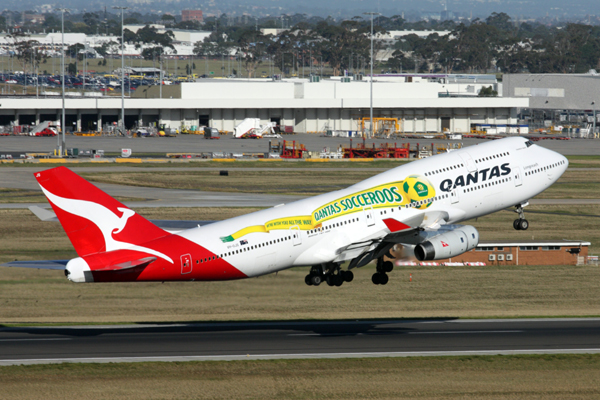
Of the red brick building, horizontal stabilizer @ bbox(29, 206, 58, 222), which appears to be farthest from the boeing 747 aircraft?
the red brick building

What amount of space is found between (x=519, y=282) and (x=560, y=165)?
40.4 feet

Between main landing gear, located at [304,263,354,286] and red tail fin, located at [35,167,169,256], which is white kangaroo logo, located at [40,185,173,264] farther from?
main landing gear, located at [304,263,354,286]

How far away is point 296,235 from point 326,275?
15.3 feet

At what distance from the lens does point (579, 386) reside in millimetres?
40781

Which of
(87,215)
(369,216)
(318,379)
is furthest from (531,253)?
(87,215)

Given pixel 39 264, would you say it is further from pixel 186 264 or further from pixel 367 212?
pixel 367 212

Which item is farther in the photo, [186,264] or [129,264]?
[186,264]

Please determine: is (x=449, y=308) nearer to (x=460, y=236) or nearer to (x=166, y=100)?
(x=460, y=236)

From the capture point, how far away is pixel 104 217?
40.4 meters

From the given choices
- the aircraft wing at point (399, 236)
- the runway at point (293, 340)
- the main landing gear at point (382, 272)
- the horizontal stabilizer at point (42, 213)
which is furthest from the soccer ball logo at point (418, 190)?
the horizontal stabilizer at point (42, 213)

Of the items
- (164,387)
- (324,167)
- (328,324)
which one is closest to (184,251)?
(164,387)

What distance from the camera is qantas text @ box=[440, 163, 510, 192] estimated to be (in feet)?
156

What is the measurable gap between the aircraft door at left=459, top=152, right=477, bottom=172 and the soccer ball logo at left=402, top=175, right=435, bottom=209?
316 cm

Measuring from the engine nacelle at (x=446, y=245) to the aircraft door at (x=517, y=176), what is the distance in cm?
768
